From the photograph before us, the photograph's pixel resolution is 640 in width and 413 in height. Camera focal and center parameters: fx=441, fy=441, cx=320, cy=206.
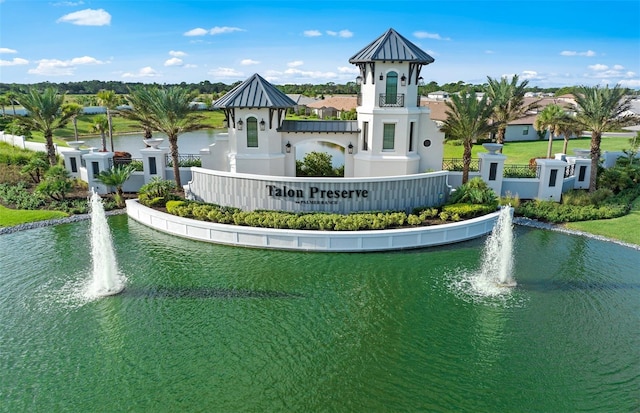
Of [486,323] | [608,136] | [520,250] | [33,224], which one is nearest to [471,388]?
[486,323]

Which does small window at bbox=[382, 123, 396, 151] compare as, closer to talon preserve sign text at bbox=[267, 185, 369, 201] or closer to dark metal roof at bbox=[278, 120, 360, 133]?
dark metal roof at bbox=[278, 120, 360, 133]

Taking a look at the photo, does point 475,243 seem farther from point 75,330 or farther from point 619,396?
point 75,330

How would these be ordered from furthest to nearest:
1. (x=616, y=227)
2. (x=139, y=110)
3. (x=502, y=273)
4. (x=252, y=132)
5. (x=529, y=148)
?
(x=529, y=148)
(x=139, y=110)
(x=252, y=132)
(x=616, y=227)
(x=502, y=273)

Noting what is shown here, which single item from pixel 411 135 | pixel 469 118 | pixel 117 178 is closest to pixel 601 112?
pixel 469 118

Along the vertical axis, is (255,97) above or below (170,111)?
above

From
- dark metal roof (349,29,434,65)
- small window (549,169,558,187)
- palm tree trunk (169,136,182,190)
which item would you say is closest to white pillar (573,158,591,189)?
small window (549,169,558,187)

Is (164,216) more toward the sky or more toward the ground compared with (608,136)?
more toward the ground

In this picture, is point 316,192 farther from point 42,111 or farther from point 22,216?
point 42,111
